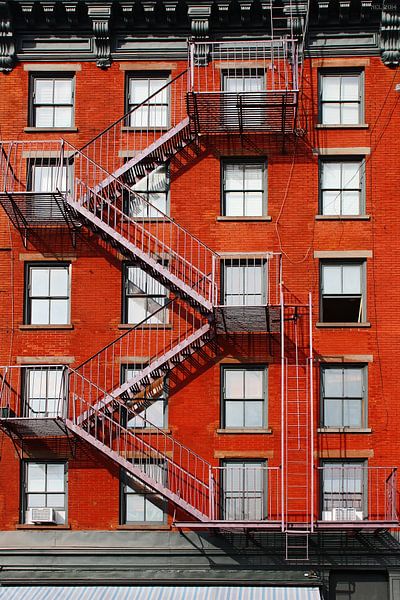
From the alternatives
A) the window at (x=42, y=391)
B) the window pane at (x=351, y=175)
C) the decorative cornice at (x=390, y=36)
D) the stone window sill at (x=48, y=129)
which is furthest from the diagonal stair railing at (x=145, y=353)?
the decorative cornice at (x=390, y=36)

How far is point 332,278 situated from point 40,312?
6864 mm

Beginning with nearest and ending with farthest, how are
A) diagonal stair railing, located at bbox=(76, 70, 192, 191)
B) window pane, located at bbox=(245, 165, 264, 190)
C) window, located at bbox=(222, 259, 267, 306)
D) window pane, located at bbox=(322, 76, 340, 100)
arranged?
1. window, located at bbox=(222, 259, 267, 306)
2. diagonal stair railing, located at bbox=(76, 70, 192, 191)
3. window pane, located at bbox=(245, 165, 264, 190)
4. window pane, located at bbox=(322, 76, 340, 100)

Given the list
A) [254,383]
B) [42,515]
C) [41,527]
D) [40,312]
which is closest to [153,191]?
[40,312]

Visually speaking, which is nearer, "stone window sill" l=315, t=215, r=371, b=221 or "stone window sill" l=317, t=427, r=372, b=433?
"stone window sill" l=317, t=427, r=372, b=433

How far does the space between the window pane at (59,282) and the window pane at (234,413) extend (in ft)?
15.2

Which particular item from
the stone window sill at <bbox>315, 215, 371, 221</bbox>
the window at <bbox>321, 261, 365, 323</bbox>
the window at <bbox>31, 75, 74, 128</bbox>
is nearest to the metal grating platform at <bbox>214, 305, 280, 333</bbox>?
the window at <bbox>321, 261, 365, 323</bbox>

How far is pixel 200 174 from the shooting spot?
25.4 metres

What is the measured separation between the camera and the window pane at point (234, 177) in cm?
2545

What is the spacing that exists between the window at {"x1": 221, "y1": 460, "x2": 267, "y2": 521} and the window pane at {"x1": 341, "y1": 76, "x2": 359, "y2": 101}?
903cm

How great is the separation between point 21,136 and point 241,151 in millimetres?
5292

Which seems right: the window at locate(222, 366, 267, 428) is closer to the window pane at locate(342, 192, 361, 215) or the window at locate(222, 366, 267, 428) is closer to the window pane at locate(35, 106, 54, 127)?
the window pane at locate(342, 192, 361, 215)

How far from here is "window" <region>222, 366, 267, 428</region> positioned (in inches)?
963

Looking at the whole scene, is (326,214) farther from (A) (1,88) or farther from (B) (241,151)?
(A) (1,88)

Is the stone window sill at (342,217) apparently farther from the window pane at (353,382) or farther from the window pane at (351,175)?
the window pane at (353,382)
